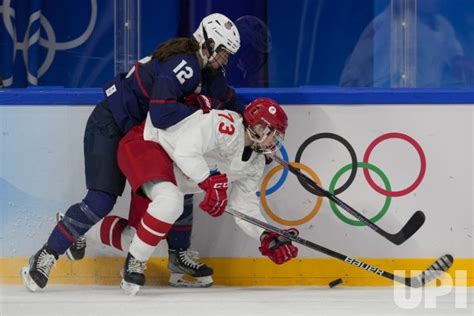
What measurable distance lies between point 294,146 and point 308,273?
0.49 meters

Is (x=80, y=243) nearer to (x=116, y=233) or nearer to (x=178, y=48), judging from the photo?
(x=116, y=233)

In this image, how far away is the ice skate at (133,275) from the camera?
424cm

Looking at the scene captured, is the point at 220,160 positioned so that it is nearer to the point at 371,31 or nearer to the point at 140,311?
the point at 140,311

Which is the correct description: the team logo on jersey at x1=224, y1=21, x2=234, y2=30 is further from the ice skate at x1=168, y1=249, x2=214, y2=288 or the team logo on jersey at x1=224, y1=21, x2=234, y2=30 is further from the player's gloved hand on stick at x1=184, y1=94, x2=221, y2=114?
the ice skate at x1=168, y1=249, x2=214, y2=288

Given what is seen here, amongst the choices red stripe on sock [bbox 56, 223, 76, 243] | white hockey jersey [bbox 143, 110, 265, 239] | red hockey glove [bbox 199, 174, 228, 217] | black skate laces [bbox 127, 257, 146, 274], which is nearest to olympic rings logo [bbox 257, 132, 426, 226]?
white hockey jersey [bbox 143, 110, 265, 239]

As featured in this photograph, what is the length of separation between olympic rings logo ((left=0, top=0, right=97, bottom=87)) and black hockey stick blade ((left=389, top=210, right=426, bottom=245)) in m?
2.10

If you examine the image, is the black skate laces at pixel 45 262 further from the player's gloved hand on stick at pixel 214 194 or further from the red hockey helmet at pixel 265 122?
the red hockey helmet at pixel 265 122

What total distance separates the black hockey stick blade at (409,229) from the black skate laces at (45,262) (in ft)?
4.15

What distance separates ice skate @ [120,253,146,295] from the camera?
4.24 m

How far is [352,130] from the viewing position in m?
4.62

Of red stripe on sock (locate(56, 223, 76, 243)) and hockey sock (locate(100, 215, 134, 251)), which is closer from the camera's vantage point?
red stripe on sock (locate(56, 223, 76, 243))

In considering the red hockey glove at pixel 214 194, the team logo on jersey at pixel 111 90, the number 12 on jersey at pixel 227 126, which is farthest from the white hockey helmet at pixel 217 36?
the red hockey glove at pixel 214 194
